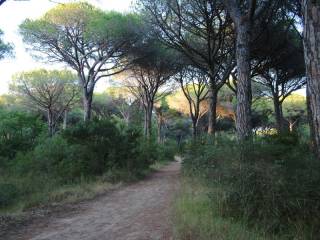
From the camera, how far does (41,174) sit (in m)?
11.6

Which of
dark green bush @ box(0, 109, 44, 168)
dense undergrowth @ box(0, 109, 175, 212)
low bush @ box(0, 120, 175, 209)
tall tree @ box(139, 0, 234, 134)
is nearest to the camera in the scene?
dense undergrowth @ box(0, 109, 175, 212)

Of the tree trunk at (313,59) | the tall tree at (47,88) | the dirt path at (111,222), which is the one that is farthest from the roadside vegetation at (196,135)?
the tall tree at (47,88)

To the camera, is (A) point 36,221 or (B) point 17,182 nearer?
(A) point 36,221

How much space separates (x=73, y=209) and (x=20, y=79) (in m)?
31.7

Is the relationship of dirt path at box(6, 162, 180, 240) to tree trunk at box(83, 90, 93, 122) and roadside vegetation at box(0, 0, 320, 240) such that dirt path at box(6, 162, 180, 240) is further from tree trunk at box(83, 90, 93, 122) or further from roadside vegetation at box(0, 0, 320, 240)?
tree trunk at box(83, 90, 93, 122)

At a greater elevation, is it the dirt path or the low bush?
the low bush

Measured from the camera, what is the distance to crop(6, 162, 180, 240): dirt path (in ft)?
18.4

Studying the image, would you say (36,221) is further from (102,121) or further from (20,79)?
(20,79)

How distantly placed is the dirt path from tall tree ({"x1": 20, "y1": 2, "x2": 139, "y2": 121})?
1281cm

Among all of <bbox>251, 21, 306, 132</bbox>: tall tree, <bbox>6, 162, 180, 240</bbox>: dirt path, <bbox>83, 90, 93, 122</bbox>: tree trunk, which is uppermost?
<bbox>251, 21, 306, 132</bbox>: tall tree

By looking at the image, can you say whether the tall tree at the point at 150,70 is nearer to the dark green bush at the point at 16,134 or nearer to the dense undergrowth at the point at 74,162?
the dark green bush at the point at 16,134

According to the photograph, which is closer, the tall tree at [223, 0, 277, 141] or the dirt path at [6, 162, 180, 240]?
the dirt path at [6, 162, 180, 240]

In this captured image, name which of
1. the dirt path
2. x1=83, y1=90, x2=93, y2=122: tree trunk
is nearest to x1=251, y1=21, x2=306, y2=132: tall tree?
x1=83, y1=90, x2=93, y2=122: tree trunk

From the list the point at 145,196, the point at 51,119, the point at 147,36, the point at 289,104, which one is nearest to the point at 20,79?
the point at 51,119
